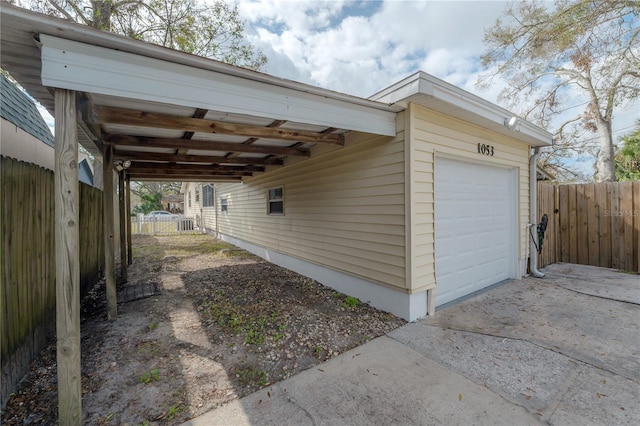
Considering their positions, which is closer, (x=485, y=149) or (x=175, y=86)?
(x=175, y=86)

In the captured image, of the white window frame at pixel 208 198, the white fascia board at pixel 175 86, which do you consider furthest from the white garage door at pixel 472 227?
the white window frame at pixel 208 198

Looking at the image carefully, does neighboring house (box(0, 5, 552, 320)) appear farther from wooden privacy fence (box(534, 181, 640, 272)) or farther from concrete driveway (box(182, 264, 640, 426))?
wooden privacy fence (box(534, 181, 640, 272))

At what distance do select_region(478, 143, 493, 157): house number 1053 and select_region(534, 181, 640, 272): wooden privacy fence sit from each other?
2.63 metres

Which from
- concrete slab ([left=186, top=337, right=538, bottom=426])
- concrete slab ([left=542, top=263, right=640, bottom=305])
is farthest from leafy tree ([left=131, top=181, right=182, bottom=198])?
concrete slab ([left=542, top=263, right=640, bottom=305])

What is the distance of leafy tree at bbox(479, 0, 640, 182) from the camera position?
7.21m

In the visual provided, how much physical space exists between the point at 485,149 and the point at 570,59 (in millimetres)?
7204

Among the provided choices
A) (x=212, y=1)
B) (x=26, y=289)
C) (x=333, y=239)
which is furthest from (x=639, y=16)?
(x=26, y=289)

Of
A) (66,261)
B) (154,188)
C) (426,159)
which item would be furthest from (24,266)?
(154,188)

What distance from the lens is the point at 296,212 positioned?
21.2 ft

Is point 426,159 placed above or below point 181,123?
below

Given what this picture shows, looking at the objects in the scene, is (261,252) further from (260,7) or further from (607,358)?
(607,358)

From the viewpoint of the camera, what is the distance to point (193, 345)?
3164 millimetres

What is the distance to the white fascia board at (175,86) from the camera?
192cm

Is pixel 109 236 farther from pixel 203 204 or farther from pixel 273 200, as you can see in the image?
pixel 203 204
